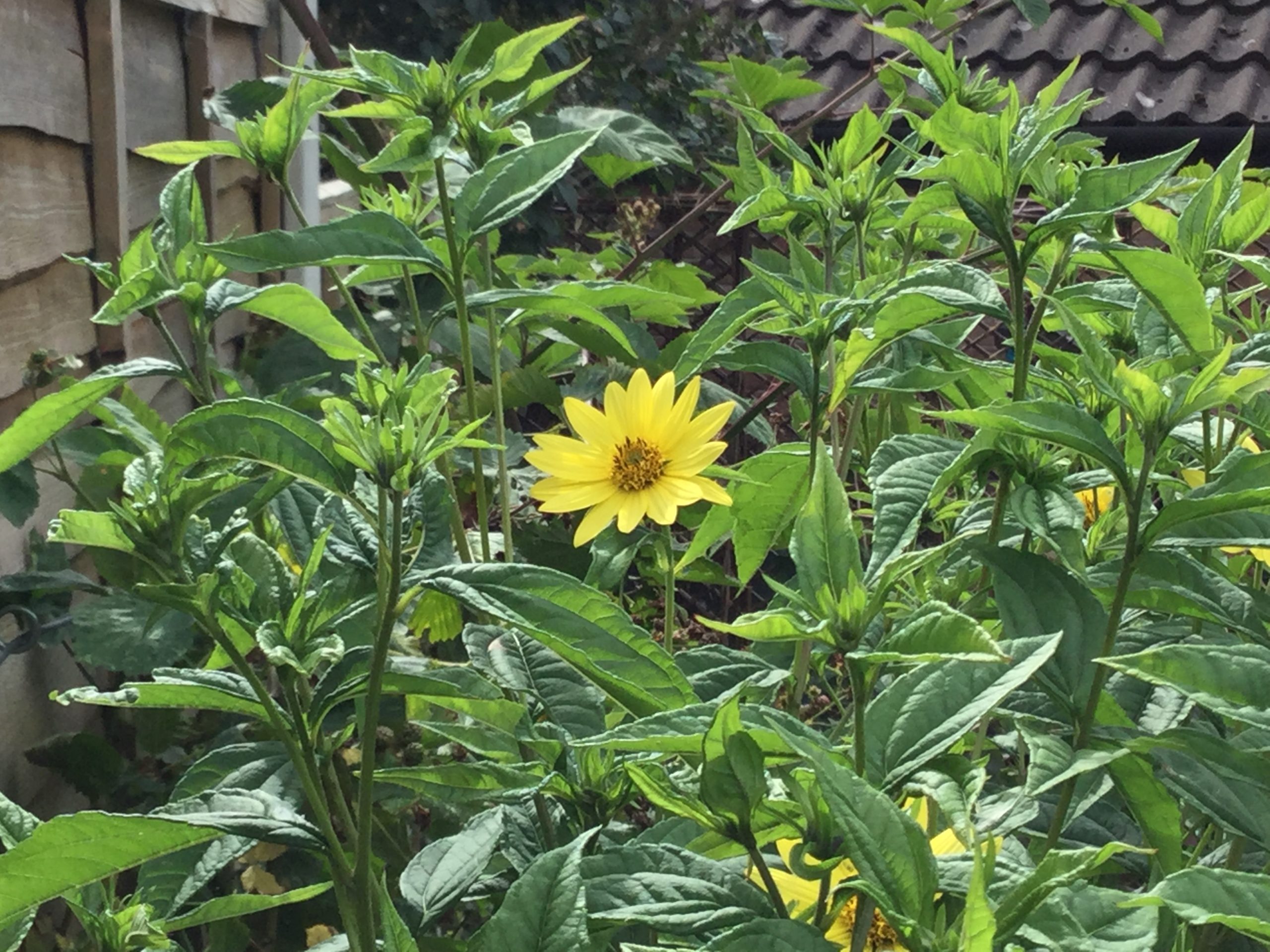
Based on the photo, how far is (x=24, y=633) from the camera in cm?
116

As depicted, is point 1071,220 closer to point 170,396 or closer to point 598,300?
point 598,300

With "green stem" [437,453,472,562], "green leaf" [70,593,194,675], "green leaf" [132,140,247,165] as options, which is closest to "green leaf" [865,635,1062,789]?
"green stem" [437,453,472,562]

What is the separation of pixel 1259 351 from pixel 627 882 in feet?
1.26

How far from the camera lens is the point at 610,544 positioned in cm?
71

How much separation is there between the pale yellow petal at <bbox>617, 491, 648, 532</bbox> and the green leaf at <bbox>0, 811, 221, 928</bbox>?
0.29m

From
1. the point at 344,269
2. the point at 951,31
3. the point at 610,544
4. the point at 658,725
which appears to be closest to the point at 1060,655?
the point at 658,725

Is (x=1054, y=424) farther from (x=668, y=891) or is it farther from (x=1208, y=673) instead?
(x=668, y=891)

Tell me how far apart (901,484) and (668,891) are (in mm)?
220

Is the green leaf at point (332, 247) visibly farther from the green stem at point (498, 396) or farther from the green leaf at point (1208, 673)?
the green leaf at point (1208, 673)

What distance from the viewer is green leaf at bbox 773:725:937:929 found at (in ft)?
1.21

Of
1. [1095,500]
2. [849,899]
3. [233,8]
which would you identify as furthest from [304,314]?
[233,8]

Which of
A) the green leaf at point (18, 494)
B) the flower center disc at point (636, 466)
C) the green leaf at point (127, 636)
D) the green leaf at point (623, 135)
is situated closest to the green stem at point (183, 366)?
the flower center disc at point (636, 466)

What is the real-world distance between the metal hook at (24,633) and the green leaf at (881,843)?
3.13 feet

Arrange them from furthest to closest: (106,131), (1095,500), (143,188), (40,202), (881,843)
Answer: (143,188), (106,131), (40,202), (1095,500), (881,843)
